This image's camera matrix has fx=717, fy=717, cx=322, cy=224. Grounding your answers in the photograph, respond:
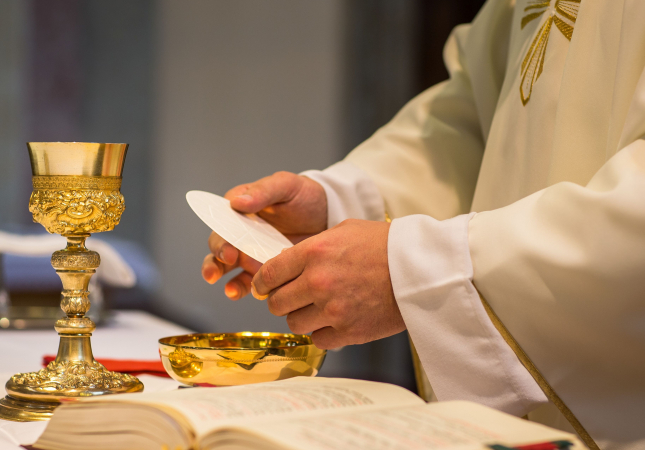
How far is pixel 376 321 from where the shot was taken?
0.96m

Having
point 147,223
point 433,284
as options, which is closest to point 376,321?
point 433,284

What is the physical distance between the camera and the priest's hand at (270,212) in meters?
1.30

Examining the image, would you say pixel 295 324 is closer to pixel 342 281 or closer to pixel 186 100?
pixel 342 281

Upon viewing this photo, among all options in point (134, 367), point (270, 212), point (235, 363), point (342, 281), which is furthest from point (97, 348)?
point (342, 281)

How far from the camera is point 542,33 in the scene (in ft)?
4.07

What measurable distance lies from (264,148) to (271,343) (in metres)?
4.64

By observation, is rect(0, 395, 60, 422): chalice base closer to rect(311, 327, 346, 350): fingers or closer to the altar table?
the altar table

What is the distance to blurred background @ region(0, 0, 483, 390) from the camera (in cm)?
507

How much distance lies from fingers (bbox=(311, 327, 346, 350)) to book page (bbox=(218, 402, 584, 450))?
0.31 meters

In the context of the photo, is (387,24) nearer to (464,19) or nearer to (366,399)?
(464,19)

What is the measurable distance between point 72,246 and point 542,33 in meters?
0.85

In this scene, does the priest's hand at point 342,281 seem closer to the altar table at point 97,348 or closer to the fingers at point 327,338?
the fingers at point 327,338

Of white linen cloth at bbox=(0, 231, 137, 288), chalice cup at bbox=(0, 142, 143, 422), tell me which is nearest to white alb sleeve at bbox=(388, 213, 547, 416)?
chalice cup at bbox=(0, 142, 143, 422)

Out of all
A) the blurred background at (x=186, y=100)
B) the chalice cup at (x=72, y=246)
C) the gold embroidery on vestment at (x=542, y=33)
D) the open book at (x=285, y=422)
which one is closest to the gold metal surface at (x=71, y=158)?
the chalice cup at (x=72, y=246)
